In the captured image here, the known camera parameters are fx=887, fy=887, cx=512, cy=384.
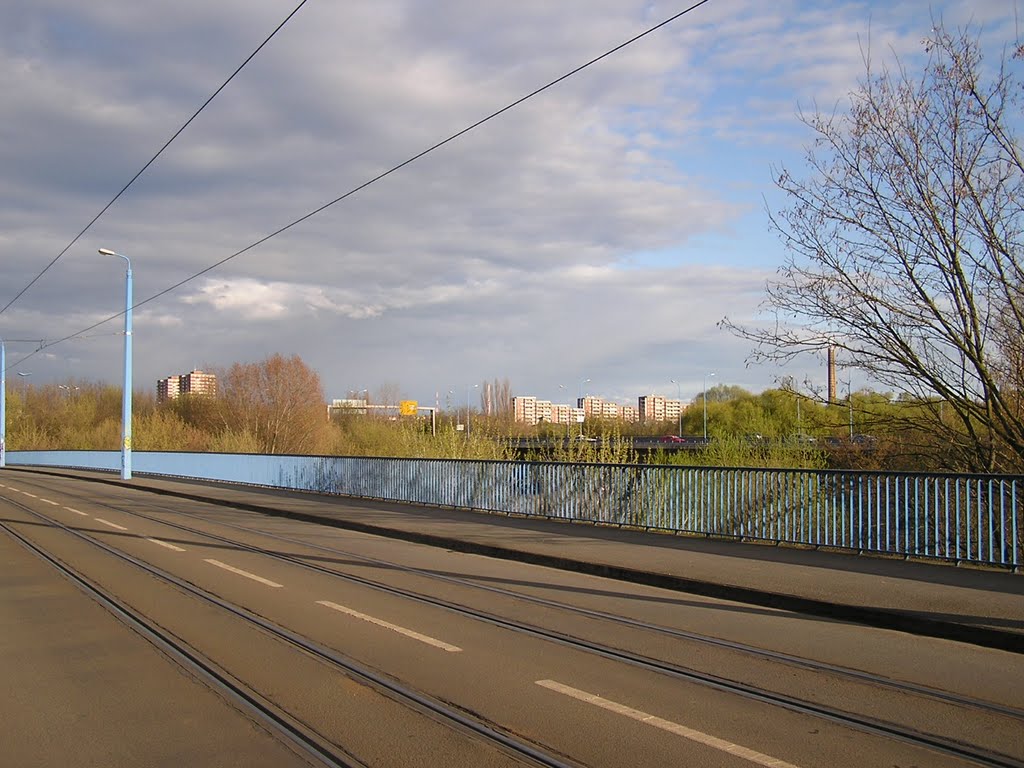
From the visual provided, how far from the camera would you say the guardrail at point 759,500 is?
38.5 ft

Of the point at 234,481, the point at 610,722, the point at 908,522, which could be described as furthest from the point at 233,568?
the point at 234,481

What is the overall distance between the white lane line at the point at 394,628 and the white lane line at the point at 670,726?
4.46ft

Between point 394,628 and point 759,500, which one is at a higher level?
point 759,500

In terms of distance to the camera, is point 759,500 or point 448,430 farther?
point 448,430

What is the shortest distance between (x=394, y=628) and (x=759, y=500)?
792 cm

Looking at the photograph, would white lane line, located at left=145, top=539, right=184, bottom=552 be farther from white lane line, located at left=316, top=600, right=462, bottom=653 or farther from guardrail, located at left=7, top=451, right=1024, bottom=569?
guardrail, located at left=7, top=451, right=1024, bottom=569

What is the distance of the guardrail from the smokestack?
2255mm

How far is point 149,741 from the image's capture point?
17.6ft

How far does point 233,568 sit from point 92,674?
5.67 meters

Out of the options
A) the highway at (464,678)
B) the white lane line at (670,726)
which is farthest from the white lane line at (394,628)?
the white lane line at (670,726)

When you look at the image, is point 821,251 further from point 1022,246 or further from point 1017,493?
point 1017,493

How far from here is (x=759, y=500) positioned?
14.5m

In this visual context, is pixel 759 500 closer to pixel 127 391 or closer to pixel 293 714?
pixel 293 714

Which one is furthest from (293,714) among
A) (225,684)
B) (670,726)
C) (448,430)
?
(448,430)
